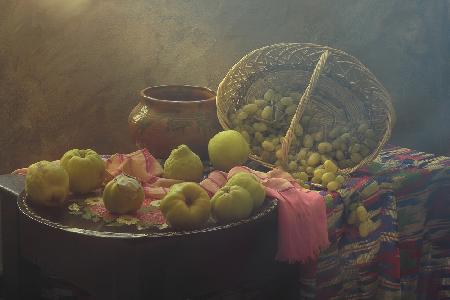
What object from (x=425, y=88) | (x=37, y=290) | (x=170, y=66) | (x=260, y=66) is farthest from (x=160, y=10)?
(x=37, y=290)

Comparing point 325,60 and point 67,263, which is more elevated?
point 325,60

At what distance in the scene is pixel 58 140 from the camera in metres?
3.32

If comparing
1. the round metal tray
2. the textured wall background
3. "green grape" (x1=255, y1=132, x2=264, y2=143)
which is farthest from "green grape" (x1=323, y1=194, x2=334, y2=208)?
the textured wall background

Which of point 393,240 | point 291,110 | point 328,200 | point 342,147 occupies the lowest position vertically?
point 393,240

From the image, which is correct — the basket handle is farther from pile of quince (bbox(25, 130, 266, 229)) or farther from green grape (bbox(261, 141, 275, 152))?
pile of quince (bbox(25, 130, 266, 229))

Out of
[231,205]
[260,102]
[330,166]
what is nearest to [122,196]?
[231,205]

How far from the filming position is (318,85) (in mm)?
2654

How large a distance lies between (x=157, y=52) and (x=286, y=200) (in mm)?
1526

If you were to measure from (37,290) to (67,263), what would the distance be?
427mm

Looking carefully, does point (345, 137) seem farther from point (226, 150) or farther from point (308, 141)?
point (226, 150)

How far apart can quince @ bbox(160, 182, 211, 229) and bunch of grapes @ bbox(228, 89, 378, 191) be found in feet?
1.99

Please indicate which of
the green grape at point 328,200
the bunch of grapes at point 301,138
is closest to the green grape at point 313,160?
the bunch of grapes at point 301,138

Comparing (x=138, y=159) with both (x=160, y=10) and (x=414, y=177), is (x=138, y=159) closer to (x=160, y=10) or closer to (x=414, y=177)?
(x=414, y=177)

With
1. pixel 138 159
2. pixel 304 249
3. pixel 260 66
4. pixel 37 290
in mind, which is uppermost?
pixel 260 66
